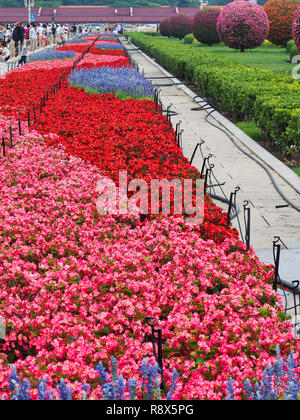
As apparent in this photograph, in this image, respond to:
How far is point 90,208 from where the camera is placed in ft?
18.5

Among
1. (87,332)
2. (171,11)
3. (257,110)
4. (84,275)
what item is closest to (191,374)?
(87,332)

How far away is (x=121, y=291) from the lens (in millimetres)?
4039

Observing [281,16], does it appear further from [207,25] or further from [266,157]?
[266,157]

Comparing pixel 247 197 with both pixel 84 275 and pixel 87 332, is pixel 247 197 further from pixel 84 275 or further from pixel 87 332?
pixel 87 332

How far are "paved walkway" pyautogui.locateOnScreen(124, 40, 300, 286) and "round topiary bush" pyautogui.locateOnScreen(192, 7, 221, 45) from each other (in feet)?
89.6

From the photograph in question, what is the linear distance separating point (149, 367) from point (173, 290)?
121 cm

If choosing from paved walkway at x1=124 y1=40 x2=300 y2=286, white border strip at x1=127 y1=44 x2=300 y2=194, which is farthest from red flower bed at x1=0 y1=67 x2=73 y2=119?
white border strip at x1=127 y1=44 x2=300 y2=194

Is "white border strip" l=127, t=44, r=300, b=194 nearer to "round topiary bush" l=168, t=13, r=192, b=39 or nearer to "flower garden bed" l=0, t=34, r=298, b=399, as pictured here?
"flower garden bed" l=0, t=34, r=298, b=399

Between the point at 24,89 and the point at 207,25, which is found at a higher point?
the point at 207,25

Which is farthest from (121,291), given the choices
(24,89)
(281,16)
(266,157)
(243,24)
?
(281,16)

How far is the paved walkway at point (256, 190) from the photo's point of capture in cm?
589

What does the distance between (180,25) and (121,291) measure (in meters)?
52.9

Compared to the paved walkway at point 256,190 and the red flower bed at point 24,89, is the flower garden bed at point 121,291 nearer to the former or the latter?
the paved walkway at point 256,190

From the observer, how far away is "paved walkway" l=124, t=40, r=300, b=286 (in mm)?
5895
